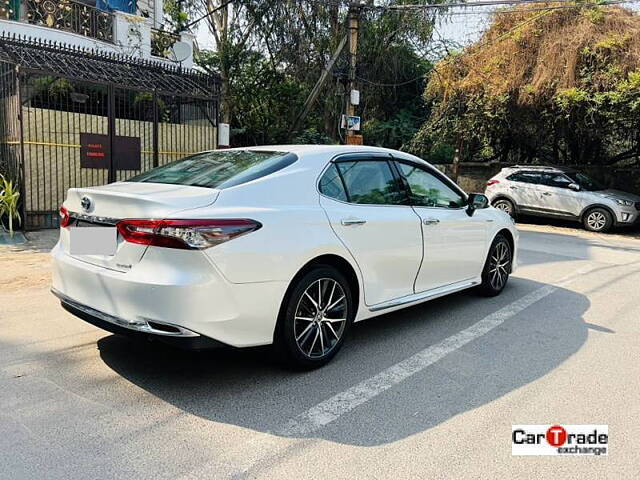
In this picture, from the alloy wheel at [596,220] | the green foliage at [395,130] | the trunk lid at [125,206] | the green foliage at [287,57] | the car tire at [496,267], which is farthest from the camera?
the green foliage at [395,130]

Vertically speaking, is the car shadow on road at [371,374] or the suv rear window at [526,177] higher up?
the suv rear window at [526,177]

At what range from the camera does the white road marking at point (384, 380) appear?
3078 millimetres

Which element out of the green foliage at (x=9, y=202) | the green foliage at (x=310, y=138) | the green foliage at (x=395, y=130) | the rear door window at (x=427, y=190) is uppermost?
the green foliage at (x=395, y=130)

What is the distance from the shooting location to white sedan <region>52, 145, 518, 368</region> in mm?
3143

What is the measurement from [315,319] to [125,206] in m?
1.45

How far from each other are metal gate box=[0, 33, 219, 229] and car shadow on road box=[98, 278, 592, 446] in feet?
22.2

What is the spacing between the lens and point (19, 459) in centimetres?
264

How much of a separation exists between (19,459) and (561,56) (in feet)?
48.4

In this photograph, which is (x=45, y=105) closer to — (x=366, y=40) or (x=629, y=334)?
(x=629, y=334)

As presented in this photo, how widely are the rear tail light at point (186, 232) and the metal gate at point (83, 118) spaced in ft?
23.6

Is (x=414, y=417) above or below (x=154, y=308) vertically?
below

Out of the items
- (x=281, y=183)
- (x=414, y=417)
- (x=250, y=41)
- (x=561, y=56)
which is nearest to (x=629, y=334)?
(x=414, y=417)

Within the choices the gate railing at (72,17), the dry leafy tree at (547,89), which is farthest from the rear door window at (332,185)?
the gate railing at (72,17)

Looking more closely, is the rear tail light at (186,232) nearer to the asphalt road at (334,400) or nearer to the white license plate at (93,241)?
the white license plate at (93,241)
